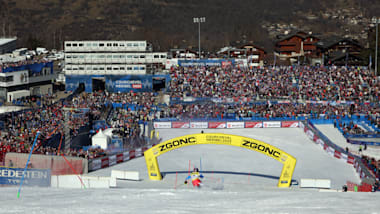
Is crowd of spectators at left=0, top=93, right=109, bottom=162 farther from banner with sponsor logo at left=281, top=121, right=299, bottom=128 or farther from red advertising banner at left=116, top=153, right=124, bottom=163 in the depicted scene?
banner with sponsor logo at left=281, top=121, right=299, bottom=128

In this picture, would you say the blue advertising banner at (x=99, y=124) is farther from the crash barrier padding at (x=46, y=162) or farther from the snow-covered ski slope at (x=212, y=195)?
the crash barrier padding at (x=46, y=162)

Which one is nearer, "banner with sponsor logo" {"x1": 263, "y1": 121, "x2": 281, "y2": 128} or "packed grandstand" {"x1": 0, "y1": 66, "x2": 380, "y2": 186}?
"packed grandstand" {"x1": 0, "y1": 66, "x2": 380, "y2": 186}

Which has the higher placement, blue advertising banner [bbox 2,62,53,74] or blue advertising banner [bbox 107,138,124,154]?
blue advertising banner [bbox 2,62,53,74]

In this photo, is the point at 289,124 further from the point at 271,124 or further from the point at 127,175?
the point at 127,175

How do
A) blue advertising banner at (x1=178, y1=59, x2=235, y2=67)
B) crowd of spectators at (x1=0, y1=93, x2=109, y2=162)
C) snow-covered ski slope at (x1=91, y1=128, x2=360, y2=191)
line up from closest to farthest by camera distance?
1. snow-covered ski slope at (x1=91, y1=128, x2=360, y2=191)
2. crowd of spectators at (x1=0, y1=93, x2=109, y2=162)
3. blue advertising banner at (x1=178, y1=59, x2=235, y2=67)

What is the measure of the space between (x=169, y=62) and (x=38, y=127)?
25692mm

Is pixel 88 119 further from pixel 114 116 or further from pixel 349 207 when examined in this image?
pixel 349 207

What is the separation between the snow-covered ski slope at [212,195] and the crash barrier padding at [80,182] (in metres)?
0.60

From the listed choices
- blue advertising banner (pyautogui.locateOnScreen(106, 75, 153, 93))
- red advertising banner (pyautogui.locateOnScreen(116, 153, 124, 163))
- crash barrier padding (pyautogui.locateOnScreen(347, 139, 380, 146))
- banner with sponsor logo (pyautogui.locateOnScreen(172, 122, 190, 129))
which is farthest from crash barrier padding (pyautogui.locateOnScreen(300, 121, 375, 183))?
blue advertising banner (pyautogui.locateOnScreen(106, 75, 153, 93))

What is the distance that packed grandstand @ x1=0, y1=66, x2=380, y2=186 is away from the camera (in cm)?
3547

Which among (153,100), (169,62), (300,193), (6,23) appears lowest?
(300,193)

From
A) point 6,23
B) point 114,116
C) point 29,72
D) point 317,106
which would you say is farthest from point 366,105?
point 6,23

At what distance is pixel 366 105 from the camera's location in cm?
4503

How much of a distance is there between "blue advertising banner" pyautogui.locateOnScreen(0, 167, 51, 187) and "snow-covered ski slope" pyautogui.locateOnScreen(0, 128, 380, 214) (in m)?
0.82
